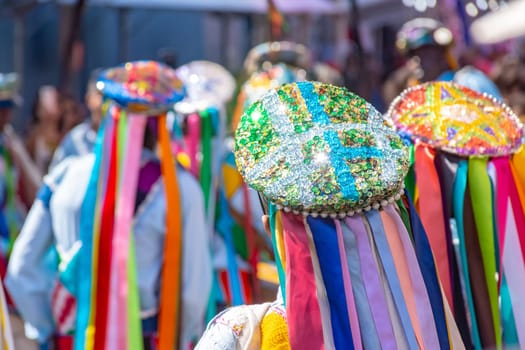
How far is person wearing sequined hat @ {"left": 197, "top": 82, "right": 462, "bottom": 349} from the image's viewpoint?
5.86 feet

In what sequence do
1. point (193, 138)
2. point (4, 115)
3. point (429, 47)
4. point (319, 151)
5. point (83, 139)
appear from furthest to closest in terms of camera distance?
point (83, 139)
point (4, 115)
point (429, 47)
point (193, 138)
point (319, 151)

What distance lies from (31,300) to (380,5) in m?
7.24

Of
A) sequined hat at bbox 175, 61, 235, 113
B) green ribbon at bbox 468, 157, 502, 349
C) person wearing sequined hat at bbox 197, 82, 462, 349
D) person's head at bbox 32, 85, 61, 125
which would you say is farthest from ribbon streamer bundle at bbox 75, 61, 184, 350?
person's head at bbox 32, 85, 61, 125

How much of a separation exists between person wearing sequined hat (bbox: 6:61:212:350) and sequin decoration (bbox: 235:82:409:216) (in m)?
1.71

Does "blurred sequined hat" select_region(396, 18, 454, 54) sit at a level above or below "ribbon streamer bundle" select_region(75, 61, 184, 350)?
above

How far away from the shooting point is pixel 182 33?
1346 cm

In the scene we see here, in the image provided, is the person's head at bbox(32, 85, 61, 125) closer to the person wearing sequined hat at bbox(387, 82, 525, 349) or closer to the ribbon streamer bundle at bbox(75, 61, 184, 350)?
the ribbon streamer bundle at bbox(75, 61, 184, 350)

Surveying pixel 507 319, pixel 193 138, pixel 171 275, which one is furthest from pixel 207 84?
pixel 507 319

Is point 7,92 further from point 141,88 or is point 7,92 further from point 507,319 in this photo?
point 507,319

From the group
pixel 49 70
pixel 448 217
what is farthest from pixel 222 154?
pixel 49 70

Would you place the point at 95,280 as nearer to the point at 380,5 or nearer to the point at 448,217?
the point at 448,217

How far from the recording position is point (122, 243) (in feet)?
11.3

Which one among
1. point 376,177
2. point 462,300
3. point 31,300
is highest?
point 376,177

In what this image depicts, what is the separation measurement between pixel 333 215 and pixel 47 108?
6.44 metres
